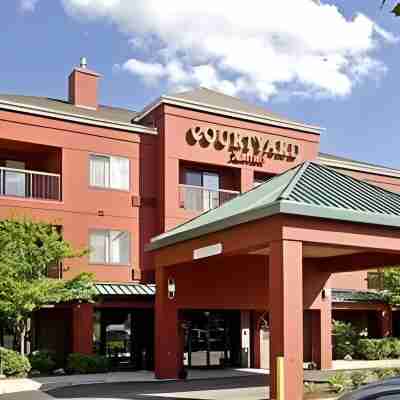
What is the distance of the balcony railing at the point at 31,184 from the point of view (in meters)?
28.1

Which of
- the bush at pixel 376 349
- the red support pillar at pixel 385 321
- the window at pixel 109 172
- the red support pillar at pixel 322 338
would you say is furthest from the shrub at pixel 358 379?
the red support pillar at pixel 385 321

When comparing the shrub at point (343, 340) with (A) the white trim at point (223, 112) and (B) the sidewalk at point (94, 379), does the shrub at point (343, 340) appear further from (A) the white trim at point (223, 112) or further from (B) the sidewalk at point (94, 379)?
(A) the white trim at point (223, 112)

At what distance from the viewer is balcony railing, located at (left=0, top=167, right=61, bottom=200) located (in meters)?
28.1

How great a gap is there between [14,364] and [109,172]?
899 cm

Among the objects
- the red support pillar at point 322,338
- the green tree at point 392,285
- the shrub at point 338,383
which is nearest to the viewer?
the shrub at point 338,383

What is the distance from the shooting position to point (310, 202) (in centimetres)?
1581

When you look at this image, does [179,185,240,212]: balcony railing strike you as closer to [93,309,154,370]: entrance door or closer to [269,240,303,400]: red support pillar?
[93,309,154,370]: entrance door

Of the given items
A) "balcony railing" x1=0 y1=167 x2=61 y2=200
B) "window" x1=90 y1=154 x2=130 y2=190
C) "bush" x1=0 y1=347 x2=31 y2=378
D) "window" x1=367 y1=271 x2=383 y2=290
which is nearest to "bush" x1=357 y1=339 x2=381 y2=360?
"window" x1=367 y1=271 x2=383 y2=290

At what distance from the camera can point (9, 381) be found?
22172 millimetres

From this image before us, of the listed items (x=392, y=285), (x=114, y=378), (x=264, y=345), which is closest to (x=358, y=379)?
(x=114, y=378)

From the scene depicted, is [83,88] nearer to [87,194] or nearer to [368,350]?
[87,194]

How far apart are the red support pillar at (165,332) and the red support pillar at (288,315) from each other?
739 cm

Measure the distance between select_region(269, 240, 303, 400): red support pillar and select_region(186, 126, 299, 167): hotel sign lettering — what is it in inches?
612

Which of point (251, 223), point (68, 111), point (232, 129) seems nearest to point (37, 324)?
point (68, 111)
